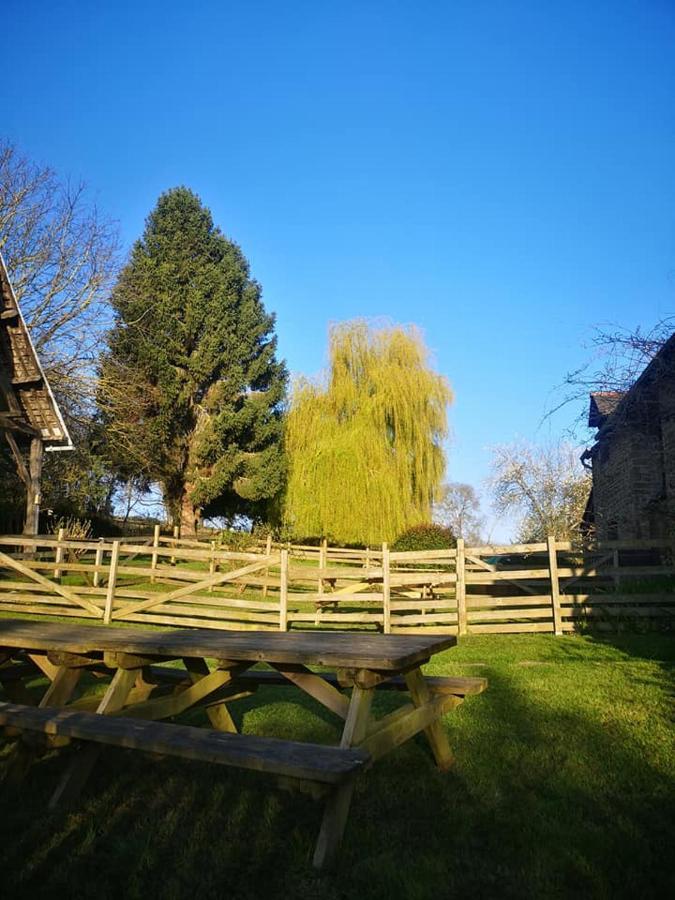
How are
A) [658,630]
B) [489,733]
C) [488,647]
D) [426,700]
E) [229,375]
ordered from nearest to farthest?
[426,700] < [489,733] < [488,647] < [658,630] < [229,375]

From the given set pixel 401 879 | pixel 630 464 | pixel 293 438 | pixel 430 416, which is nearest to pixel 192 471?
pixel 293 438

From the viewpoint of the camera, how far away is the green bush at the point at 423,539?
24.4 meters

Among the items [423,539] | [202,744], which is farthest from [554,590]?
[423,539]

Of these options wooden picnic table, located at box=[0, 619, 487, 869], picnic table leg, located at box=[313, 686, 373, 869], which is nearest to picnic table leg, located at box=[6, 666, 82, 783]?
wooden picnic table, located at box=[0, 619, 487, 869]

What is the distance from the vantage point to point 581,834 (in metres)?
3.11

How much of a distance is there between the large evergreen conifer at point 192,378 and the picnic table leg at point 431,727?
24.1 m

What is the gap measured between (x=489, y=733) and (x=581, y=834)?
5.58ft

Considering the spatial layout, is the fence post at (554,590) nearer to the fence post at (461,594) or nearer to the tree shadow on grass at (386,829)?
the fence post at (461,594)

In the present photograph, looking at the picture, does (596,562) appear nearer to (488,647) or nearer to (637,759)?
(488,647)

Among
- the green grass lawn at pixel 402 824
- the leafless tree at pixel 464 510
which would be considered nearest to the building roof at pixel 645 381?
the green grass lawn at pixel 402 824

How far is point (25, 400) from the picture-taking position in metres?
17.2

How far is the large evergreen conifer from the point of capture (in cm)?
2819

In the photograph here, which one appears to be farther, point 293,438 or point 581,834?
point 293,438

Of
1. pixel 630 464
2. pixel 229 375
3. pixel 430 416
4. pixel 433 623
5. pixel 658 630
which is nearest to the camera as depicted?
pixel 658 630
